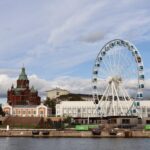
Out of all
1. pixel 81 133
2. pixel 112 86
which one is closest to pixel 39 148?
pixel 81 133

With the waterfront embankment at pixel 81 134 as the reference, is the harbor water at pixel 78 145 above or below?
below

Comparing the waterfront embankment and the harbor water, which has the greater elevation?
the waterfront embankment

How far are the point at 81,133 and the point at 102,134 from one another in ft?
15.7

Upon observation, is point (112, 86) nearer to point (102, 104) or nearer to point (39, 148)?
point (102, 104)

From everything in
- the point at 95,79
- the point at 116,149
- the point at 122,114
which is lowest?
the point at 116,149

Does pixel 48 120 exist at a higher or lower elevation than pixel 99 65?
lower

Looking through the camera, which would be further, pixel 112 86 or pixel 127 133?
pixel 112 86

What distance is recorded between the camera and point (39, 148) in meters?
74.6

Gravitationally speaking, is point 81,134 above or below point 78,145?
above

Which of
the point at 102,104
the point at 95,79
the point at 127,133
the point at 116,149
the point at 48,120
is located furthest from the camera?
the point at 48,120

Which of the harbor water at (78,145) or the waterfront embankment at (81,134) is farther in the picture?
the waterfront embankment at (81,134)

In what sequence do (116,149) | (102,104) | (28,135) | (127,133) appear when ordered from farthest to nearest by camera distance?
(102,104), (28,135), (127,133), (116,149)

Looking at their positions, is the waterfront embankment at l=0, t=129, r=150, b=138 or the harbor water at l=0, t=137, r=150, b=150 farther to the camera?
the waterfront embankment at l=0, t=129, r=150, b=138

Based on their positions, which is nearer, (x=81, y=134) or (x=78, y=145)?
(x=78, y=145)
